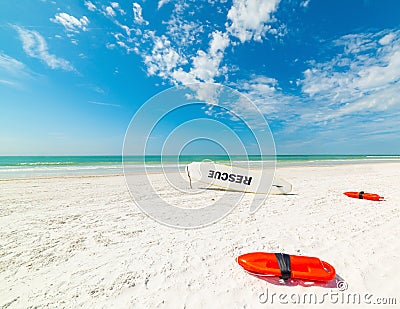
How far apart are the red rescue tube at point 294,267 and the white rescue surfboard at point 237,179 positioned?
4599mm

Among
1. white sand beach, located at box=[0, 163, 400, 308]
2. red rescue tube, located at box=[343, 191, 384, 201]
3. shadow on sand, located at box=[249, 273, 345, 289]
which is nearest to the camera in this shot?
white sand beach, located at box=[0, 163, 400, 308]

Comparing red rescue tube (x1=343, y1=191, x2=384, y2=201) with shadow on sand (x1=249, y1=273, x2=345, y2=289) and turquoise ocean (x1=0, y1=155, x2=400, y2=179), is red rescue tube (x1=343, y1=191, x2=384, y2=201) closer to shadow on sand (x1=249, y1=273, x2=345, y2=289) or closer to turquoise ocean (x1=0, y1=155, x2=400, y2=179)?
shadow on sand (x1=249, y1=273, x2=345, y2=289)

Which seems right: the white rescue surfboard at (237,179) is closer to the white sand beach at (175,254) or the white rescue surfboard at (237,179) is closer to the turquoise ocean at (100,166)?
the white sand beach at (175,254)

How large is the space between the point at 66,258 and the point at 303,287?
3346mm

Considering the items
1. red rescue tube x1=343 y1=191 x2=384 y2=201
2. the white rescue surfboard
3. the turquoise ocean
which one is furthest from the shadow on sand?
the turquoise ocean

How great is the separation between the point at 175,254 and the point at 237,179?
503 cm

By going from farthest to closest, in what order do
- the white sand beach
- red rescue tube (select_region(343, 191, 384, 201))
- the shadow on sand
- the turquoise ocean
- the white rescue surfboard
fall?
the turquoise ocean, the white rescue surfboard, red rescue tube (select_region(343, 191, 384, 201)), the shadow on sand, the white sand beach

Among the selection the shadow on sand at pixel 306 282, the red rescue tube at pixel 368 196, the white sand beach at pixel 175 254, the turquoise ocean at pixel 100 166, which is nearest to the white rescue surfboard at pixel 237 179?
the white sand beach at pixel 175 254

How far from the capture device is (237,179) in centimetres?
754

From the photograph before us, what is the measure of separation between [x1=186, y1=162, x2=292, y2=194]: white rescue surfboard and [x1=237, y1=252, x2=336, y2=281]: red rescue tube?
460 centimetres

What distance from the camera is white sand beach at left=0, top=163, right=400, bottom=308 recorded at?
6.85 ft

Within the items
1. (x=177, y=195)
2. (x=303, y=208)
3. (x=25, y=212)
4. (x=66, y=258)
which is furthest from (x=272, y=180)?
(x=25, y=212)

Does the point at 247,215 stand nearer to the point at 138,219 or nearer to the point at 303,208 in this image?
the point at 303,208

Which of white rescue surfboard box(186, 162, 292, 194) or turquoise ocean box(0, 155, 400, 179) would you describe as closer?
white rescue surfboard box(186, 162, 292, 194)
